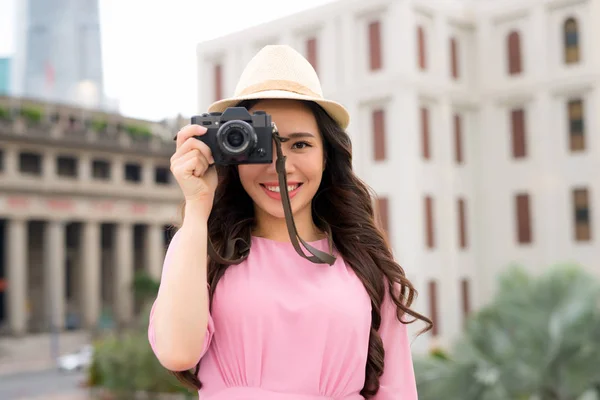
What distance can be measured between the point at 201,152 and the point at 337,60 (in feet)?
61.7

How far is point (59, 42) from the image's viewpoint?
82.6m

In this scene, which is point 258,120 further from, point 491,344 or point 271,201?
point 491,344

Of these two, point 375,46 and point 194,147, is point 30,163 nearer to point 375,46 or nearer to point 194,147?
point 375,46

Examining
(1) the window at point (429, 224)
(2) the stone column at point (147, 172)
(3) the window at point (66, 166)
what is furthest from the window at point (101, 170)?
(1) the window at point (429, 224)

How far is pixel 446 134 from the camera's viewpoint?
800 inches

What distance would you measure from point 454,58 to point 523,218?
526cm

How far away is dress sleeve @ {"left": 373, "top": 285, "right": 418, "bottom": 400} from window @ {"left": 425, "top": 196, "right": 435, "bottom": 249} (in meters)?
17.7

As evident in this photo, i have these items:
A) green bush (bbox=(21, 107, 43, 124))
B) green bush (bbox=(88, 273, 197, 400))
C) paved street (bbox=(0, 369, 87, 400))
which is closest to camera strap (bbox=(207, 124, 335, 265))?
green bush (bbox=(88, 273, 197, 400))

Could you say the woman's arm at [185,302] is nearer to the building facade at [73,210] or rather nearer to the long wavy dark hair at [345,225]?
the long wavy dark hair at [345,225]

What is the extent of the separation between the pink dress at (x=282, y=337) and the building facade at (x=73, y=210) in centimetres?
3643

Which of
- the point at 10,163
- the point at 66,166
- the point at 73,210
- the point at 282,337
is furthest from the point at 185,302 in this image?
the point at 66,166

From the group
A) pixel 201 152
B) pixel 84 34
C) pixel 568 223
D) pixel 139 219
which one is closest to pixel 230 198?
pixel 201 152

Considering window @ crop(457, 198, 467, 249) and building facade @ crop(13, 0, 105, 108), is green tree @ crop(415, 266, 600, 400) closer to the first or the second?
window @ crop(457, 198, 467, 249)

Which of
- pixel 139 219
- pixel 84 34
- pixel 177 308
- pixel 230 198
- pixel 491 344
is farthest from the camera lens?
pixel 84 34
